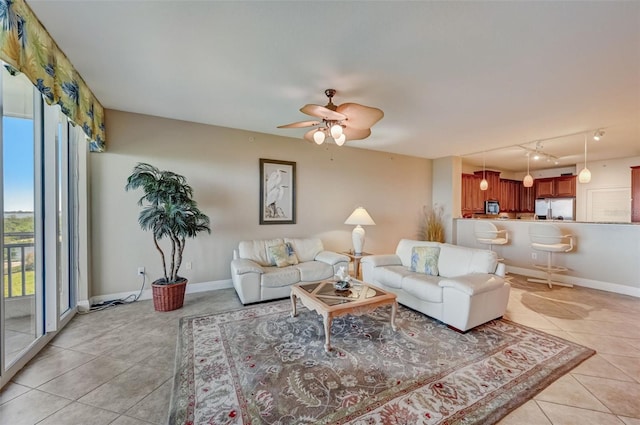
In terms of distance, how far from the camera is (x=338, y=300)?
2.60 m

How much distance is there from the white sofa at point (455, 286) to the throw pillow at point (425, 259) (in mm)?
56

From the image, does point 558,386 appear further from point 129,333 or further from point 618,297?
point 129,333

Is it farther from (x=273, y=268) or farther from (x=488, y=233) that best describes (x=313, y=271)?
(x=488, y=233)

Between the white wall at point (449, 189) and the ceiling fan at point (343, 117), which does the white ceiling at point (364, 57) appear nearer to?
the ceiling fan at point (343, 117)

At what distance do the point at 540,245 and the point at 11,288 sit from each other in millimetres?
6908

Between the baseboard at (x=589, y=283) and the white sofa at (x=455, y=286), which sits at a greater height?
the white sofa at (x=455, y=286)

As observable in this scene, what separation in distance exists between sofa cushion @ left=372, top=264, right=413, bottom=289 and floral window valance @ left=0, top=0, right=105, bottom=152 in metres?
3.89

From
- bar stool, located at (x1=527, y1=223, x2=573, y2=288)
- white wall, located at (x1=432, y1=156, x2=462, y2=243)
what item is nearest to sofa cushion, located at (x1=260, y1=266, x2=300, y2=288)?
bar stool, located at (x1=527, y1=223, x2=573, y2=288)

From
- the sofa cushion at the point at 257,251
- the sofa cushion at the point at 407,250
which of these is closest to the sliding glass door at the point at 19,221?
the sofa cushion at the point at 257,251

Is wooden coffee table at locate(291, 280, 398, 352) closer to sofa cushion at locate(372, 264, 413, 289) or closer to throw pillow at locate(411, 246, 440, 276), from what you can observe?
sofa cushion at locate(372, 264, 413, 289)

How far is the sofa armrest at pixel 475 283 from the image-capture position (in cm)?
267

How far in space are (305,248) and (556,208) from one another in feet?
26.5

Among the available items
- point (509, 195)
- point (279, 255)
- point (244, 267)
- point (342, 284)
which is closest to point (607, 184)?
point (509, 195)

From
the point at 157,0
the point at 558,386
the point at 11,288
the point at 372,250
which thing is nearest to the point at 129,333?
the point at 11,288
